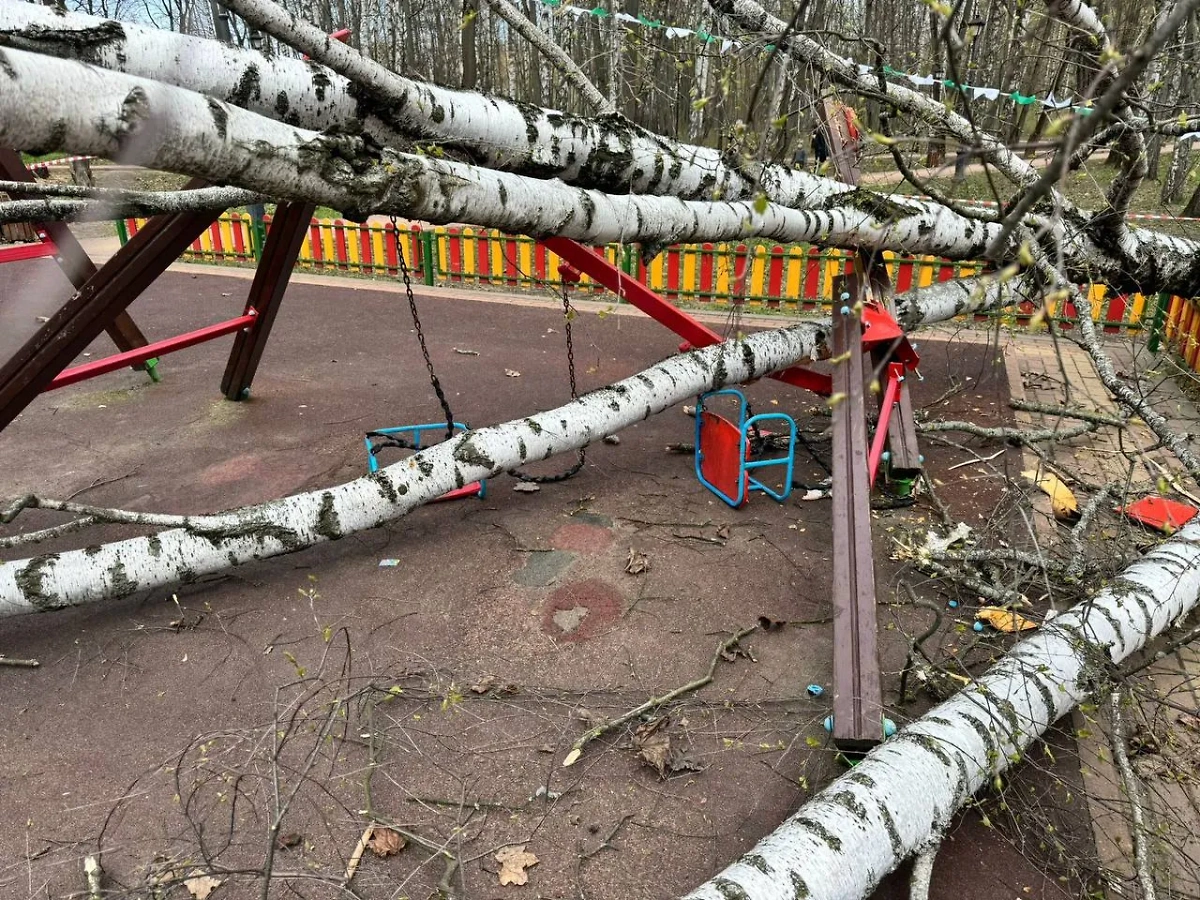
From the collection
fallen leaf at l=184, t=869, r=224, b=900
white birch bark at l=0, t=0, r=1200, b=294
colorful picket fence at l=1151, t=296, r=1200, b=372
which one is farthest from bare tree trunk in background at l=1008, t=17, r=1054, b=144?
fallen leaf at l=184, t=869, r=224, b=900

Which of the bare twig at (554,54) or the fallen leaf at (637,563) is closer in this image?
the bare twig at (554,54)

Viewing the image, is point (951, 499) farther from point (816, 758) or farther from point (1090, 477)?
point (816, 758)

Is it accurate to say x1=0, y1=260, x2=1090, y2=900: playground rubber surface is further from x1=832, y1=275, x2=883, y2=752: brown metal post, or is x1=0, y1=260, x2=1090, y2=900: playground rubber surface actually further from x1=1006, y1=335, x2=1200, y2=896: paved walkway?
x1=832, y1=275, x2=883, y2=752: brown metal post

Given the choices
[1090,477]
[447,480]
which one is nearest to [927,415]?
[1090,477]

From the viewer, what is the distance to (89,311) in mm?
4742

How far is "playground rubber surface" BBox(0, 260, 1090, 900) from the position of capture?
9.24 ft

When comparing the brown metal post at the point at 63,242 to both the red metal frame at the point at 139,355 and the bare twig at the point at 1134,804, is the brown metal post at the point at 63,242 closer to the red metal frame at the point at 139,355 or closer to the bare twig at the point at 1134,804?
the red metal frame at the point at 139,355

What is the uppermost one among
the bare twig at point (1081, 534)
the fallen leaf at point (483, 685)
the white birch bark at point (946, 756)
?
the white birch bark at point (946, 756)

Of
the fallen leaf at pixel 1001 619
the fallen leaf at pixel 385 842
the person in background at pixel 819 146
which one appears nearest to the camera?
the fallen leaf at pixel 385 842

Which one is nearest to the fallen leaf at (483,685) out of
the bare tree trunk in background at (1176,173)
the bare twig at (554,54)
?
the bare twig at (554,54)

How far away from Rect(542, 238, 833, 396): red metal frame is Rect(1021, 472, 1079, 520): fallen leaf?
156 cm

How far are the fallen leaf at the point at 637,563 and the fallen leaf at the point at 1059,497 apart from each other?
7.69 ft

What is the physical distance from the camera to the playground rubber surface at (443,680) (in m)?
2.82

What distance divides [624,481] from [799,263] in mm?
5612
